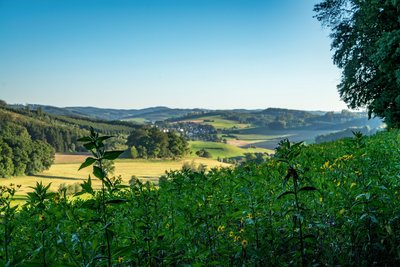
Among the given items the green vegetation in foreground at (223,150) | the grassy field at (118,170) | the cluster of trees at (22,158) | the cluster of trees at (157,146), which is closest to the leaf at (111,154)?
the grassy field at (118,170)

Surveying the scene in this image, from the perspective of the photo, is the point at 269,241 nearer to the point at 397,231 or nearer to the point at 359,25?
the point at 397,231

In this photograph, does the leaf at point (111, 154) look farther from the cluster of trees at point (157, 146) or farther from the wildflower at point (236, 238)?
the cluster of trees at point (157, 146)

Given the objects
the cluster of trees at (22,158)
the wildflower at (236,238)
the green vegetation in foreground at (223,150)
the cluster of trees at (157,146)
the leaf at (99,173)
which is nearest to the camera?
the leaf at (99,173)

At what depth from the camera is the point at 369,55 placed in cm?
2511

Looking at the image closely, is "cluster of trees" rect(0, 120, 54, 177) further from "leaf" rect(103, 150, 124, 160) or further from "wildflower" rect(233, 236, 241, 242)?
"leaf" rect(103, 150, 124, 160)

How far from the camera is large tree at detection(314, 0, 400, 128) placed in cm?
2042

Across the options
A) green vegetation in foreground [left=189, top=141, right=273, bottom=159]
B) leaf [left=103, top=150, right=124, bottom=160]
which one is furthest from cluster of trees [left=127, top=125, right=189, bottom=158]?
leaf [left=103, top=150, right=124, bottom=160]

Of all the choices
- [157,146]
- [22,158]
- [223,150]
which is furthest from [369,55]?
[223,150]

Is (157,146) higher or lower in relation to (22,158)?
higher

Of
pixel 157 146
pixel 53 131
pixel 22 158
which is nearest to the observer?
pixel 22 158

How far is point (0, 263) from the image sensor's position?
1604mm

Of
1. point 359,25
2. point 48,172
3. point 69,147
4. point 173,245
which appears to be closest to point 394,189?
point 173,245

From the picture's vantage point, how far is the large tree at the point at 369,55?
2042 cm

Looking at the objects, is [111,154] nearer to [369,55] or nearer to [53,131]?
[369,55]
